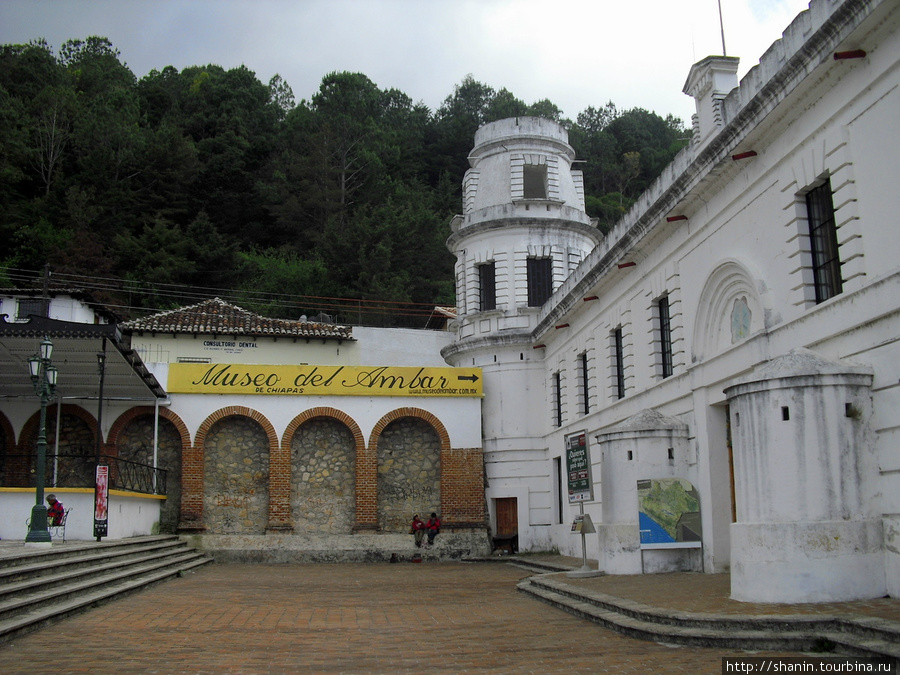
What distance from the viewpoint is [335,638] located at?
924 cm

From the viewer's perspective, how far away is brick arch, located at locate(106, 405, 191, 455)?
2381 cm

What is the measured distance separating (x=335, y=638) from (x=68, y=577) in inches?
201

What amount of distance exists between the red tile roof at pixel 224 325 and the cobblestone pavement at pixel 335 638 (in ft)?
60.9

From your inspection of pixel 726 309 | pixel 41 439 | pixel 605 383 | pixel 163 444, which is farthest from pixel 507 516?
pixel 41 439

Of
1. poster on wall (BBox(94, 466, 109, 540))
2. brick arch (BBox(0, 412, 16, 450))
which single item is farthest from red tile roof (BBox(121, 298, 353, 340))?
poster on wall (BBox(94, 466, 109, 540))

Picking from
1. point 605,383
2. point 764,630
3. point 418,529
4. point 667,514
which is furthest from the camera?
point 418,529

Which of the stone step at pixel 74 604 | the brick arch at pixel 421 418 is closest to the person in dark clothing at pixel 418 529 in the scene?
the brick arch at pixel 421 418

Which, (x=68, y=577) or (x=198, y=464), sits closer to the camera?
(x=68, y=577)

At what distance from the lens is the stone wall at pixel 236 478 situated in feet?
78.4

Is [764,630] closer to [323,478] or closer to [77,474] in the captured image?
[323,478]

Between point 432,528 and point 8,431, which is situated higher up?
point 8,431

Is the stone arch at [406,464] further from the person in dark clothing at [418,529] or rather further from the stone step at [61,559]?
the stone step at [61,559]

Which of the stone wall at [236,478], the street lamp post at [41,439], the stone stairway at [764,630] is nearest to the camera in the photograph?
the stone stairway at [764,630]

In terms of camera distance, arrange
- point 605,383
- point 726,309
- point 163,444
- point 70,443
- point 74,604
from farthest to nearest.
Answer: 1. point 163,444
2. point 70,443
3. point 605,383
4. point 726,309
5. point 74,604
